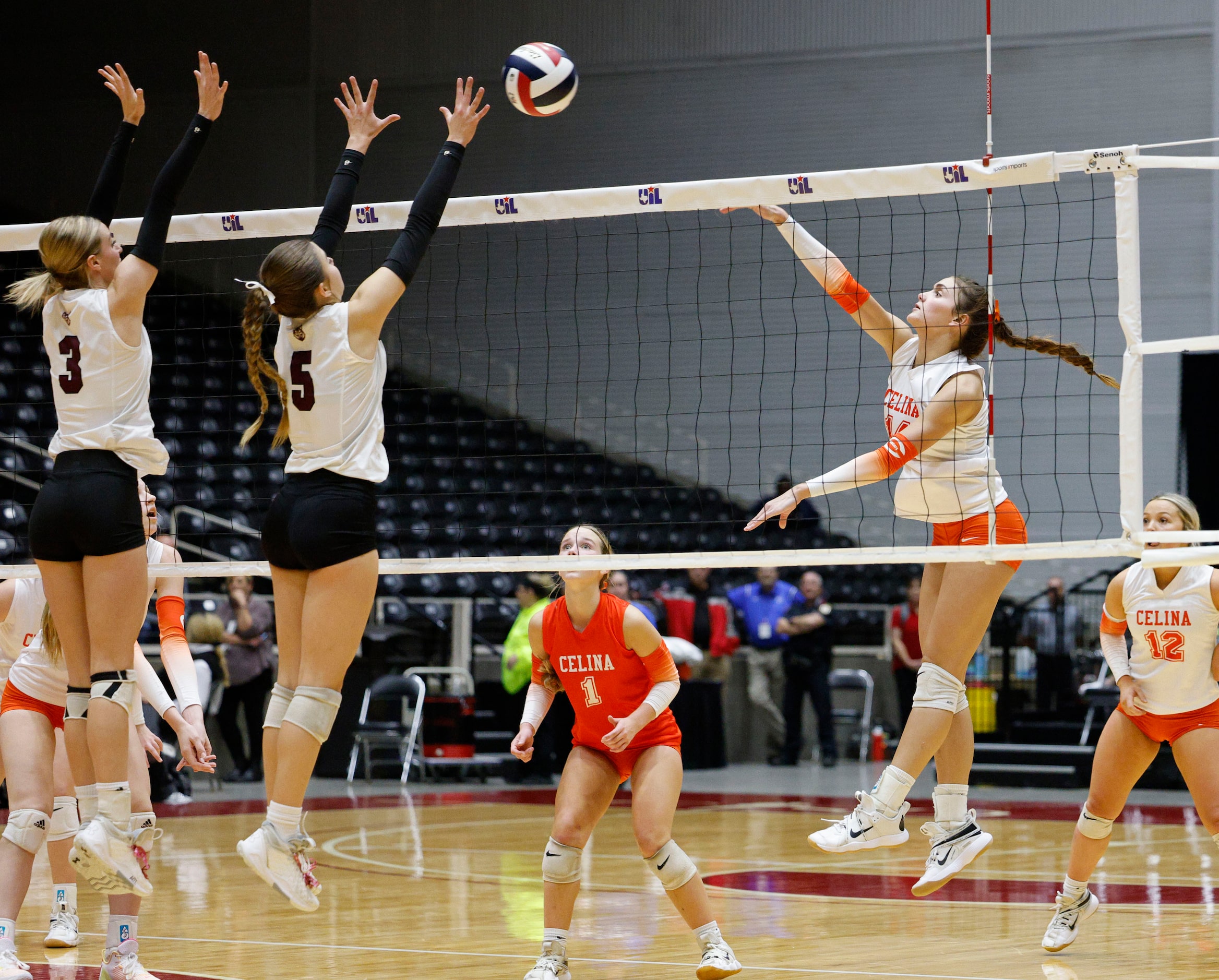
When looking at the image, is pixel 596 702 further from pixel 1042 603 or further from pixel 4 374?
pixel 4 374

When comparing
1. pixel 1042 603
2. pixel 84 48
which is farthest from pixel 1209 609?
pixel 84 48

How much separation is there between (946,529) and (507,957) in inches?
95.1

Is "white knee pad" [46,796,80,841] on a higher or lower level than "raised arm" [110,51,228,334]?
lower

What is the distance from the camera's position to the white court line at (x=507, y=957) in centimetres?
551

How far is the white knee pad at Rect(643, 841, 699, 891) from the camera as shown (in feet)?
→ 17.1

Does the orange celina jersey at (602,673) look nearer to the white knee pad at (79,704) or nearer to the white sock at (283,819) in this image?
the white sock at (283,819)

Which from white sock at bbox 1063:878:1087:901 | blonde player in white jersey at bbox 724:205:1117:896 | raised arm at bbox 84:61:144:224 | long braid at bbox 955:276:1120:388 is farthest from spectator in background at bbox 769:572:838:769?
raised arm at bbox 84:61:144:224

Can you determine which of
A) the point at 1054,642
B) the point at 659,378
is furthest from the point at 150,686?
the point at 1054,642

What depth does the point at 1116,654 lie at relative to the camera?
19.8ft

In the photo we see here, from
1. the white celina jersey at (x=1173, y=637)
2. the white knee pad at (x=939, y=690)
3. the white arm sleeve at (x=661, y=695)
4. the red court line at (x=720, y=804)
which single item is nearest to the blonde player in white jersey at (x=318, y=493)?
the white arm sleeve at (x=661, y=695)

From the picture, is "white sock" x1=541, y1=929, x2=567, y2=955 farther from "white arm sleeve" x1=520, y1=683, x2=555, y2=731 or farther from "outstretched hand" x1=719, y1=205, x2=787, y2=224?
"outstretched hand" x1=719, y1=205, x2=787, y2=224

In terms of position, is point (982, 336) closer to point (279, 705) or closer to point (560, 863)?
point (560, 863)

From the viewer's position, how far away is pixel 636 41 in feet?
56.2

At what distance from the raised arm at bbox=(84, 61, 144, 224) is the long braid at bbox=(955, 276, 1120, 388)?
287 cm
